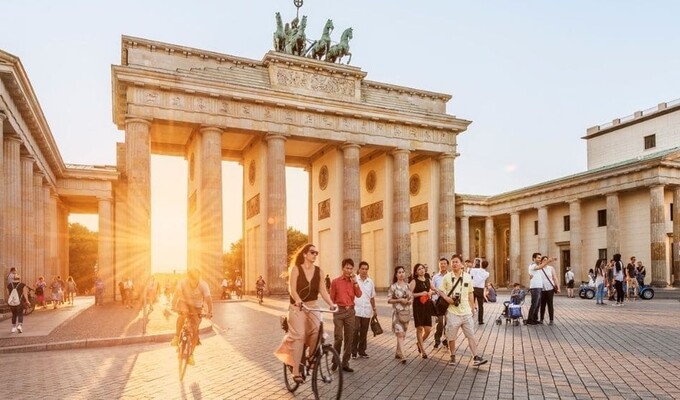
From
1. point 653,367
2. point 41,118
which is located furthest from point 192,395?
point 41,118

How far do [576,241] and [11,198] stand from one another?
3817cm

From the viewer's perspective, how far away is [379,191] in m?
47.4

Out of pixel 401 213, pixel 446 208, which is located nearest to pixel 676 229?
pixel 446 208

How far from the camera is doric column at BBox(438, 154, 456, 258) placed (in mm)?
46219

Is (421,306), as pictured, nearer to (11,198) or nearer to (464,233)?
(11,198)

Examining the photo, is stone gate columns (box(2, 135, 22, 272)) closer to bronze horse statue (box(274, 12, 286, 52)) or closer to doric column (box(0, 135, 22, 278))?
doric column (box(0, 135, 22, 278))

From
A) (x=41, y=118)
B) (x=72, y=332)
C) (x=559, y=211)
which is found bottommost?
(x=72, y=332)

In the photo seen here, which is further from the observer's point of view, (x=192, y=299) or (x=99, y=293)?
(x=99, y=293)

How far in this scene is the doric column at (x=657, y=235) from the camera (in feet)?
126

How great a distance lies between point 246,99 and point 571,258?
27632mm

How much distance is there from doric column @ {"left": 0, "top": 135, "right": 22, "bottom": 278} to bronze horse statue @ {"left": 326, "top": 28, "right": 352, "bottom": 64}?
24025 millimetres

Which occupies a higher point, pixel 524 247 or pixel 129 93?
pixel 129 93

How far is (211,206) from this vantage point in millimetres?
37094

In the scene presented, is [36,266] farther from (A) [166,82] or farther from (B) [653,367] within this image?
(B) [653,367]
